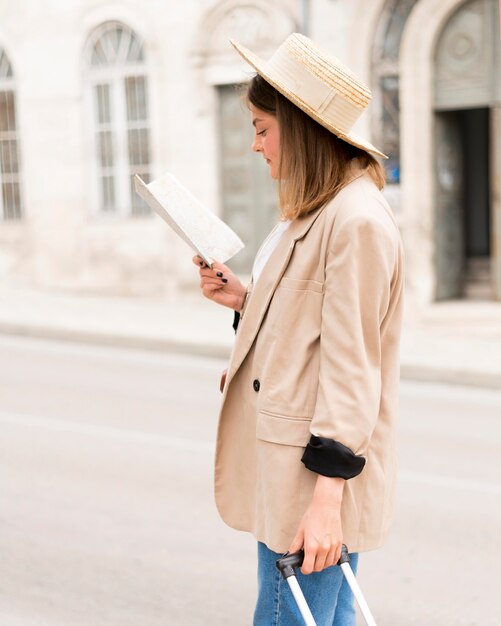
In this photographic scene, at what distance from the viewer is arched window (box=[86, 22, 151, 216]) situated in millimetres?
14406

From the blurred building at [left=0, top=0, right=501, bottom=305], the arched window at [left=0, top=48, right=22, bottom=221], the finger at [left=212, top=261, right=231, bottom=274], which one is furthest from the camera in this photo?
the arched window at [left=0, top=48, right=22, bottom=221]

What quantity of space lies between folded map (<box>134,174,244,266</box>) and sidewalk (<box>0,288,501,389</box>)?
659 centimetres

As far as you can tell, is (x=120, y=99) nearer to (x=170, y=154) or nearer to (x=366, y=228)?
(x=170, y=154)

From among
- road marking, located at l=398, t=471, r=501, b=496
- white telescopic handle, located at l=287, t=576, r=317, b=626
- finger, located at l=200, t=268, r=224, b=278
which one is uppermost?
finger, located at l=200, t=268, r=224, b=278

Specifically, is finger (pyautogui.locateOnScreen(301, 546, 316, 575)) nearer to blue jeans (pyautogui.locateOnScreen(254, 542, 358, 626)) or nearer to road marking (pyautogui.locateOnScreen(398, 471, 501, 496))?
blue jeans (pyautogui.locateOnScreen(254, 542, 358, 626))

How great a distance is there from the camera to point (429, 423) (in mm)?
7402

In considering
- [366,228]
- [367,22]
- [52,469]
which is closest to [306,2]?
[367,22]

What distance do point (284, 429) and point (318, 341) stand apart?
208mm

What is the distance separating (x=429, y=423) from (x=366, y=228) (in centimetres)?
536

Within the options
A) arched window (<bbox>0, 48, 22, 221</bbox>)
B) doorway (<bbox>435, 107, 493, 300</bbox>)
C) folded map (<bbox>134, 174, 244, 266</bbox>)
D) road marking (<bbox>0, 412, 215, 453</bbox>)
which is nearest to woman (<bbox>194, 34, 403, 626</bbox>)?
folded map (<bbox>134, 174, 244, 266</bbox>)

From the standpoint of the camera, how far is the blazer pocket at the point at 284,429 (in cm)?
230

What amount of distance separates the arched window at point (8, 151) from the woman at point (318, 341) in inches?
544

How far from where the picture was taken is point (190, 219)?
2736 mm

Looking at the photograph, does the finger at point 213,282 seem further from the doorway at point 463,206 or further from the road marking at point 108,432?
the doorway at point 463,206
